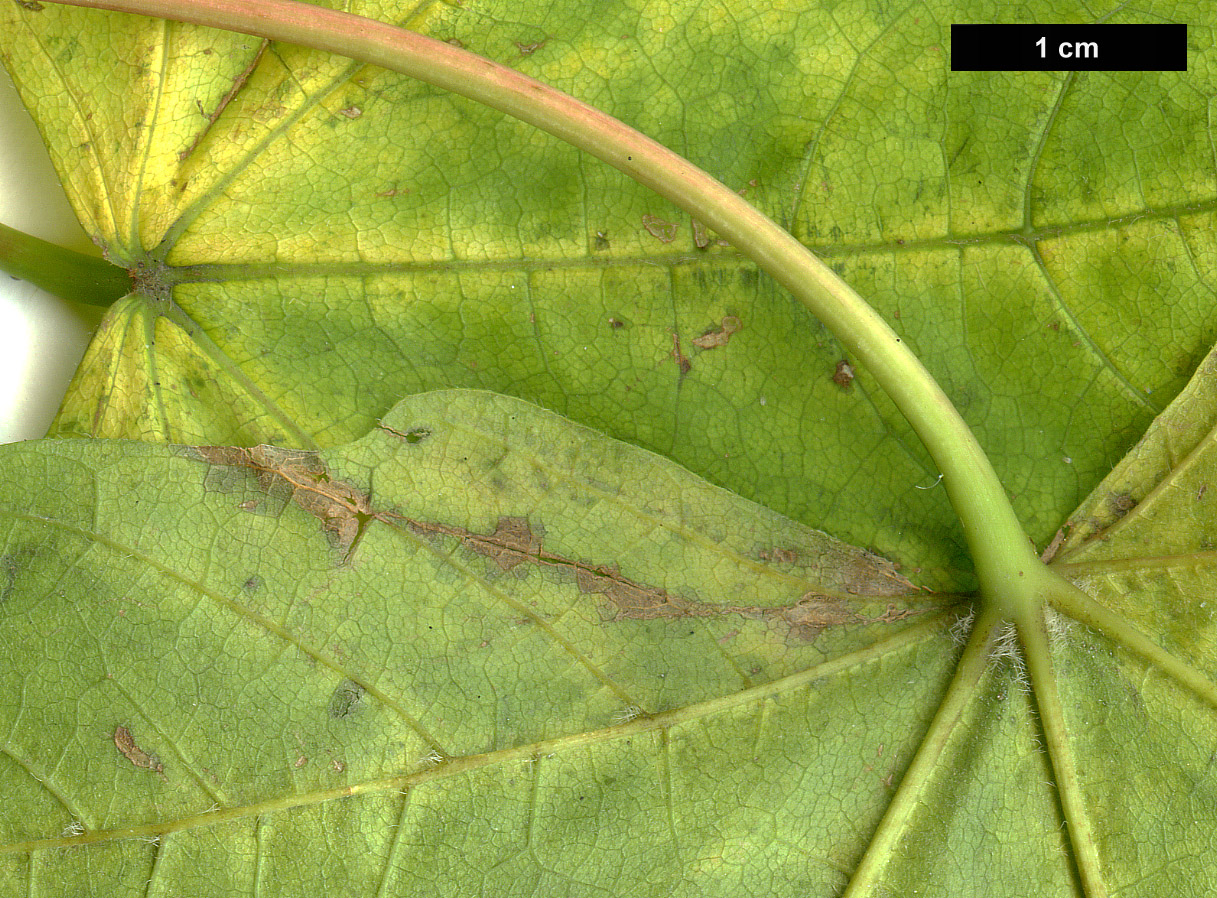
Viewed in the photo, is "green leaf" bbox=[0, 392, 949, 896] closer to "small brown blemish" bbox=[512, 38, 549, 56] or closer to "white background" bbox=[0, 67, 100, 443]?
"white background" bbox=[0, 67, 100, 443]

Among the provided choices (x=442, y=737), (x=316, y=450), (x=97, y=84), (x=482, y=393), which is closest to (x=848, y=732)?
(x=442, y=737)

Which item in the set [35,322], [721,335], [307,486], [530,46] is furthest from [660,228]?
[35,322]

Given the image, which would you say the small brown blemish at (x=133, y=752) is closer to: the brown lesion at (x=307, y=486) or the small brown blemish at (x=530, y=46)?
the brown lesion at (x=307, y=486)

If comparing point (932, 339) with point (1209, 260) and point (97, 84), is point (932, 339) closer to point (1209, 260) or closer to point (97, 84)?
point (1209, 260)

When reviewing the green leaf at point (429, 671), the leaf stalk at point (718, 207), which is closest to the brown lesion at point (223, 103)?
the leaf stalk at point (718, 207)

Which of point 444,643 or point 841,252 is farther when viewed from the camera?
point 841,252

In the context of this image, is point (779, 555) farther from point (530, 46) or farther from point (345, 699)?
point (530, 46)
